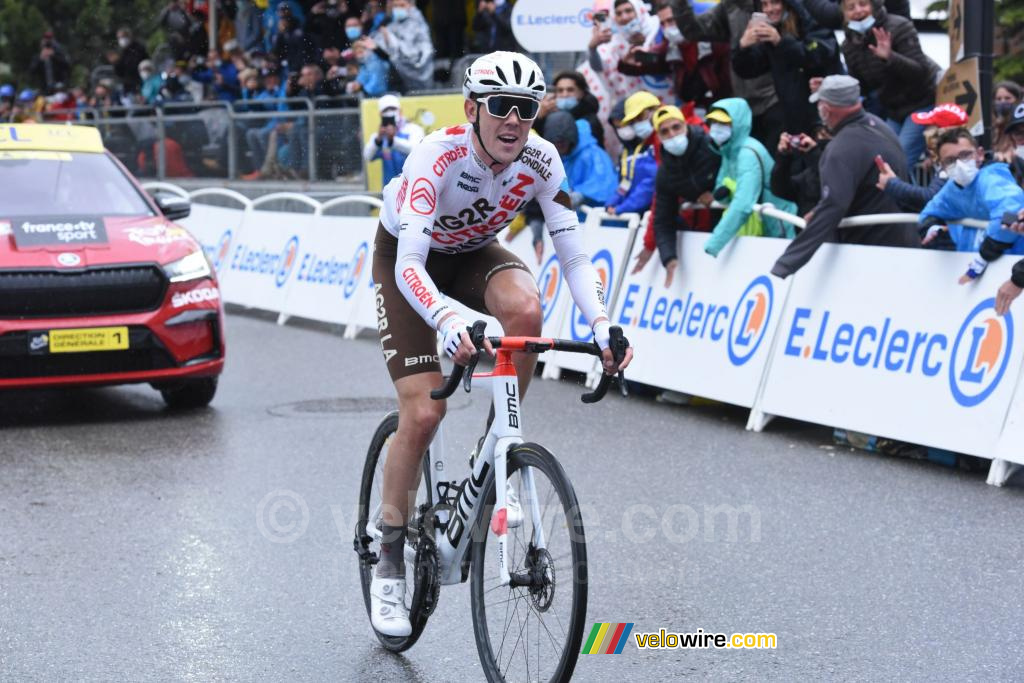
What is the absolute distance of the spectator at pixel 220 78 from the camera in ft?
83.4

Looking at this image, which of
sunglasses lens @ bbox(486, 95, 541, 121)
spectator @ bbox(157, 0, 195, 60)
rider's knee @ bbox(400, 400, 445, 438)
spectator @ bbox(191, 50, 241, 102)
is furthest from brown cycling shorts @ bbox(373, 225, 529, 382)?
spectator @ bbox(157, 0, 195, 60)

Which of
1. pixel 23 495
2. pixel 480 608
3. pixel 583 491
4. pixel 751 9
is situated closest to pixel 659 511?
pixel 583 491

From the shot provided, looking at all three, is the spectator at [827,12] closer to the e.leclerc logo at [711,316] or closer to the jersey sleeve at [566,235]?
the e.leclerc logo at [711,316]

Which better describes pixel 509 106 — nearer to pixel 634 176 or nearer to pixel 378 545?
pixel 378 545

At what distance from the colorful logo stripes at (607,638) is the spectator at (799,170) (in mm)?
6082

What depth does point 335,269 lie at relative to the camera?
54.2ft

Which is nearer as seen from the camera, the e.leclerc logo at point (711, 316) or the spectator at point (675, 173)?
the e.leclerc logo at point (711, 316)

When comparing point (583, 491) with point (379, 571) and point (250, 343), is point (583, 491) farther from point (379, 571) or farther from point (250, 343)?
point (250, 343)

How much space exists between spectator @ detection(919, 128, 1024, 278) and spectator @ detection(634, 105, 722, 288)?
95.9 inches

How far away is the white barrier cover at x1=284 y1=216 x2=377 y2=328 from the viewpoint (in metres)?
15.9

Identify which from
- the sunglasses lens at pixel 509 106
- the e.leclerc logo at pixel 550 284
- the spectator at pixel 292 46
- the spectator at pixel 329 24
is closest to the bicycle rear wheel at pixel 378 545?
the sunglasses lens at pixel 509 106

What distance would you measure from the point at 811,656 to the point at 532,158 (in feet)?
6.72

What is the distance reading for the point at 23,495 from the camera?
8.40m

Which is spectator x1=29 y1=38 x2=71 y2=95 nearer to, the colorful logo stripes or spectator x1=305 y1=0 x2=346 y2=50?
spectator x1=305 y1=0 x2=346 y2=50
